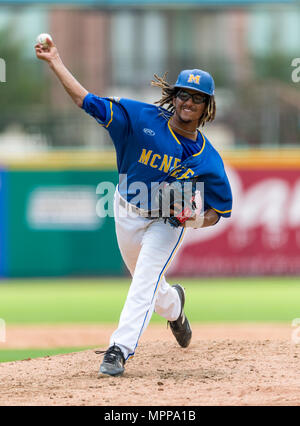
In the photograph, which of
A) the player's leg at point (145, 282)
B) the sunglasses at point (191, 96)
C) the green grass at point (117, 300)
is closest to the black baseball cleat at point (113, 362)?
the player's leg at point (145, 282)

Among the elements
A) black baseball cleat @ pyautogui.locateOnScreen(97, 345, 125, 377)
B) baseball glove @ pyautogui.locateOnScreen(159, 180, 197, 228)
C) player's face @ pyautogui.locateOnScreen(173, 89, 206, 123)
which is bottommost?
black baseball cleat @ pyautogui.locateOnScreen(97, 345, 125, 377)

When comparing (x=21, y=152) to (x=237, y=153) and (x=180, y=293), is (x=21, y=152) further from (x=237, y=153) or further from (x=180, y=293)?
(x=180, y=293)

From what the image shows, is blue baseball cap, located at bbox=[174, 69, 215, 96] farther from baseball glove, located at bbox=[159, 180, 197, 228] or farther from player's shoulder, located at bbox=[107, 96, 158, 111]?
baseball glove, located at bbox=[159, 180, 197, 228]

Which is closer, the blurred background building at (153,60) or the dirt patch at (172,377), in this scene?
the dirt patch at (172,377)

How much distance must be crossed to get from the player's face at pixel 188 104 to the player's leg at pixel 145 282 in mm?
637

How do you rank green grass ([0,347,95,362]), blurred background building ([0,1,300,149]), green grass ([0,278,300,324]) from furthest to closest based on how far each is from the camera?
blurred background building ([0,1,300,149])
green grass ([0,278,300,324])
green grass ([0,347,95,362])

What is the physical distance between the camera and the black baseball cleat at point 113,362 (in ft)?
13.8

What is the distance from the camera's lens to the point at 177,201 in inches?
172

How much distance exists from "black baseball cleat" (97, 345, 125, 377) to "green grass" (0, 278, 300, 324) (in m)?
3.14

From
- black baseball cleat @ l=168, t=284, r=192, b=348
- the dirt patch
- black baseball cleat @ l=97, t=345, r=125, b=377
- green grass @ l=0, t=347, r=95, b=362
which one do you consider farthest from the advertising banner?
black baseball cleat @ l=97, t=345, r=125, b=377

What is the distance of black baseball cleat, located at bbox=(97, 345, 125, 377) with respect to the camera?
422 centimetres

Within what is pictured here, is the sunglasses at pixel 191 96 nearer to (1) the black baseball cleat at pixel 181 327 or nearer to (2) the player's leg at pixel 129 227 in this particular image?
(2) the player's leg at pixel 129 227
